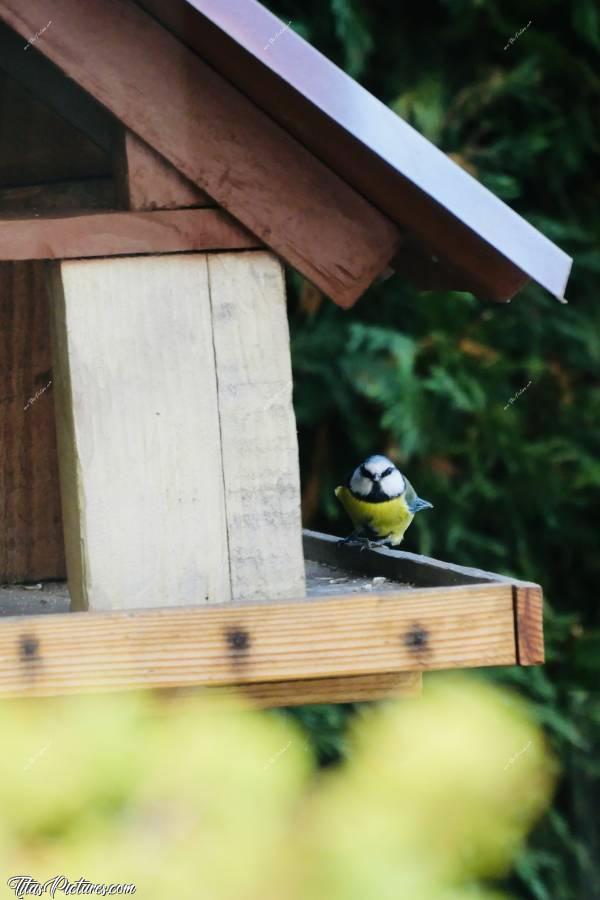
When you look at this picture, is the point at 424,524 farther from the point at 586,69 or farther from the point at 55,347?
the point at 55,347

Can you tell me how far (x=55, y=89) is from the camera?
1.91m

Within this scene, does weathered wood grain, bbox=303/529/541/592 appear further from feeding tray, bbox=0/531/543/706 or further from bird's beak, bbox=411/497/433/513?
bird's beak, bbox=411/497/433/513

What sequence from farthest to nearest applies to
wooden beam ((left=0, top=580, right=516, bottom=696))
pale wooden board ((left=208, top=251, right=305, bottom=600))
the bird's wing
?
1. the bird's wing
2. pale wooden board ((left=208, top=251, right=305, bottom=600))
3. wooden beam ((left=0, top=580, right=516, bottom=696))

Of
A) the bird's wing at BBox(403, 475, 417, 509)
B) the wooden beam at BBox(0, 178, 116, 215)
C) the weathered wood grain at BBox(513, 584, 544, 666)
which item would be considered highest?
the wooden beam at BBox(0, 178, 116, 215)

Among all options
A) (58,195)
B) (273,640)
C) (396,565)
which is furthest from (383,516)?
(273,640)

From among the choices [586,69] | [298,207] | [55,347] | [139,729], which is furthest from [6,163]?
[586,69]

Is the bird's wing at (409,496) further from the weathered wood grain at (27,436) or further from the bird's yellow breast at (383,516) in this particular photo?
the weathered wood grain at (27,436)

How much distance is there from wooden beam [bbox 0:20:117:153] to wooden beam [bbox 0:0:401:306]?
0.20 m

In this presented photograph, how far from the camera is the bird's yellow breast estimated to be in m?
2.86

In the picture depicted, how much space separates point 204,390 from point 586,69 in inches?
98.5

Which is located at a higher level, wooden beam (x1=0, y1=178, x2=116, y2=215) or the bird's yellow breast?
wooden beam (x1=0, y1=178, x2=116, y2=215)

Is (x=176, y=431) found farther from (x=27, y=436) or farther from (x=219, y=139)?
(x=27, y=436)

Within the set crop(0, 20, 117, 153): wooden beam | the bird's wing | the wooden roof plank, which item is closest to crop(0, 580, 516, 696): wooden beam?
the wooden roof plank

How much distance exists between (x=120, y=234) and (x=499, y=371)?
2.06 metres
